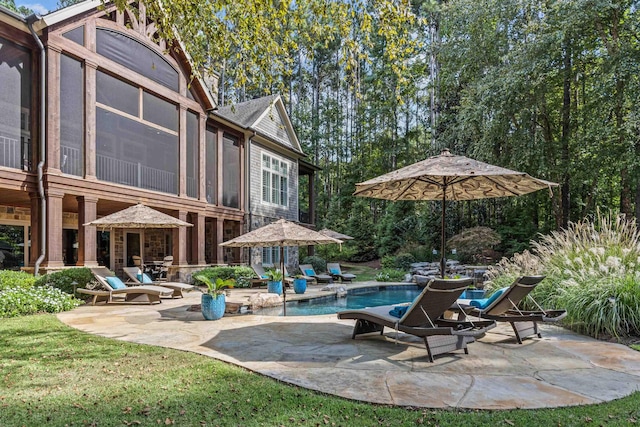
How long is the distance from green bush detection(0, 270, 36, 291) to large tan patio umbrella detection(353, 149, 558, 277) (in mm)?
7486

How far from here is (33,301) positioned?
8.12 metres

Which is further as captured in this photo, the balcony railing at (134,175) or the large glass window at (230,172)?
the large glass window at (230,172)

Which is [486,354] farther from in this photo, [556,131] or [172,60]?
→ [556,131]

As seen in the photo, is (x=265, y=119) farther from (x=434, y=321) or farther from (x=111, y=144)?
(x=434, y=321)

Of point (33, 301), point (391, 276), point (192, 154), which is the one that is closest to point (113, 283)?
point (33, 301)

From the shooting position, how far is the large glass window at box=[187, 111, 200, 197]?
14625 millimetres

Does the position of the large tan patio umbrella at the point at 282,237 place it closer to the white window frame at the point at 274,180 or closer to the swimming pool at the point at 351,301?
the swimming pool at the point at 351,301

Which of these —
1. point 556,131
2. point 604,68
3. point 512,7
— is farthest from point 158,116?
point 556,131

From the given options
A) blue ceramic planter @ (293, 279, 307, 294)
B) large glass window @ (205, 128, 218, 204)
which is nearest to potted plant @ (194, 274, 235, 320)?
blue ceramic planter @ (293, 279, 307, 294)

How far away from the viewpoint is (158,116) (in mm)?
13406

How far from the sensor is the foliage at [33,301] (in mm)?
7684

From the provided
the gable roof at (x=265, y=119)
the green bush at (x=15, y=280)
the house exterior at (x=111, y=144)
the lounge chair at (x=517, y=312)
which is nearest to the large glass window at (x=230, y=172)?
the house exterior at (x=111, y=144)

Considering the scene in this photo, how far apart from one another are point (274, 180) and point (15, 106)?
11.3 metres

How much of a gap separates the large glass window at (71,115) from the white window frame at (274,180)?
8.51 meters
